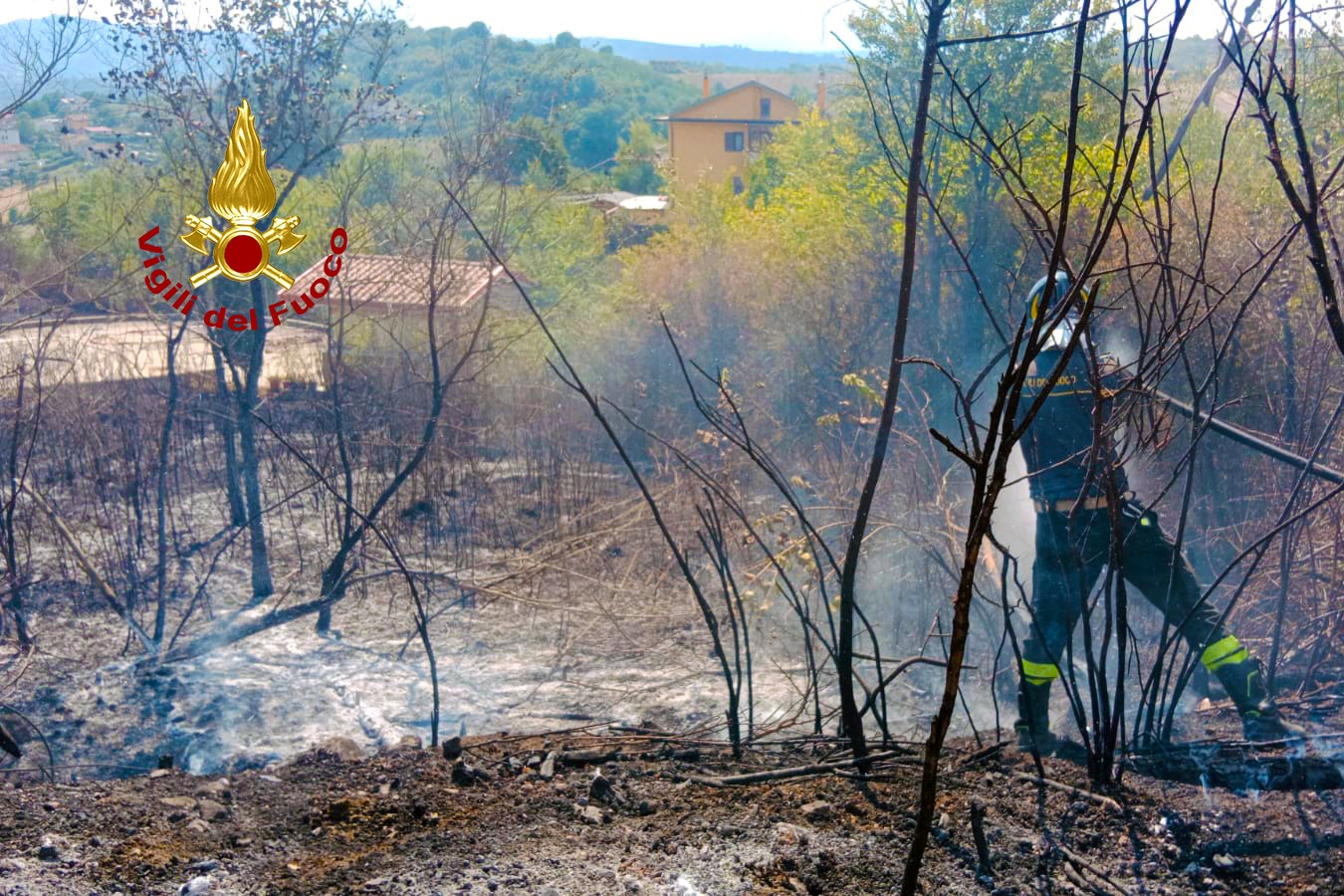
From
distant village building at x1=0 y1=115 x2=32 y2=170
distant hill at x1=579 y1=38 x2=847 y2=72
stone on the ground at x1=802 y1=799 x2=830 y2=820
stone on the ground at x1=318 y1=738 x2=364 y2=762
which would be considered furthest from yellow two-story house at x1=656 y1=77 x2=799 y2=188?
distant hill at x1=579 y1=38 x2=847 y2=72

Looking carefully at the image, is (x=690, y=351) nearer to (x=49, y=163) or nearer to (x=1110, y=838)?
(x=49, y=163)

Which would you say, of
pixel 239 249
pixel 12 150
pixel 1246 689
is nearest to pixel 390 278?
pixel 239 249

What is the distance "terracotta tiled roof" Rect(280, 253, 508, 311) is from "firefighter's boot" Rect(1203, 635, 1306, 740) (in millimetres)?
5612

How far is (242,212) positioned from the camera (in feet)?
23.6

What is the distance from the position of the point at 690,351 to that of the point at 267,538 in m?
6.57

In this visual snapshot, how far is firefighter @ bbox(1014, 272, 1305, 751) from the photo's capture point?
368 cm

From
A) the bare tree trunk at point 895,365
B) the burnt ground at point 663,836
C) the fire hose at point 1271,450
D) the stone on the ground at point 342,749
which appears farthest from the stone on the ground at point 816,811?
the stone on the ground at point 342,749

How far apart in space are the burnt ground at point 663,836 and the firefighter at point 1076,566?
0.53 metres

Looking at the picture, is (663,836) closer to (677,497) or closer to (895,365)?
(895,365)

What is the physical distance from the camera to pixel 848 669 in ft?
10.1

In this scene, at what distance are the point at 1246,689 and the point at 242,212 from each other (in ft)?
22.5

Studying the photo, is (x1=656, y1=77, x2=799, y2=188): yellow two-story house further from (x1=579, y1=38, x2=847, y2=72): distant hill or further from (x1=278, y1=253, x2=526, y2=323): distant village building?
(x1=579, y1=38, x2=847, y2=72): distant hill

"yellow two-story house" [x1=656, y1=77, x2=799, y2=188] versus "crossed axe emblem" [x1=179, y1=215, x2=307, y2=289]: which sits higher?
"yellow two-story house" [x1=656, y1=77, x2=799, y2=188]

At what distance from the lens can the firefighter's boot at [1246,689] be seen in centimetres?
363
